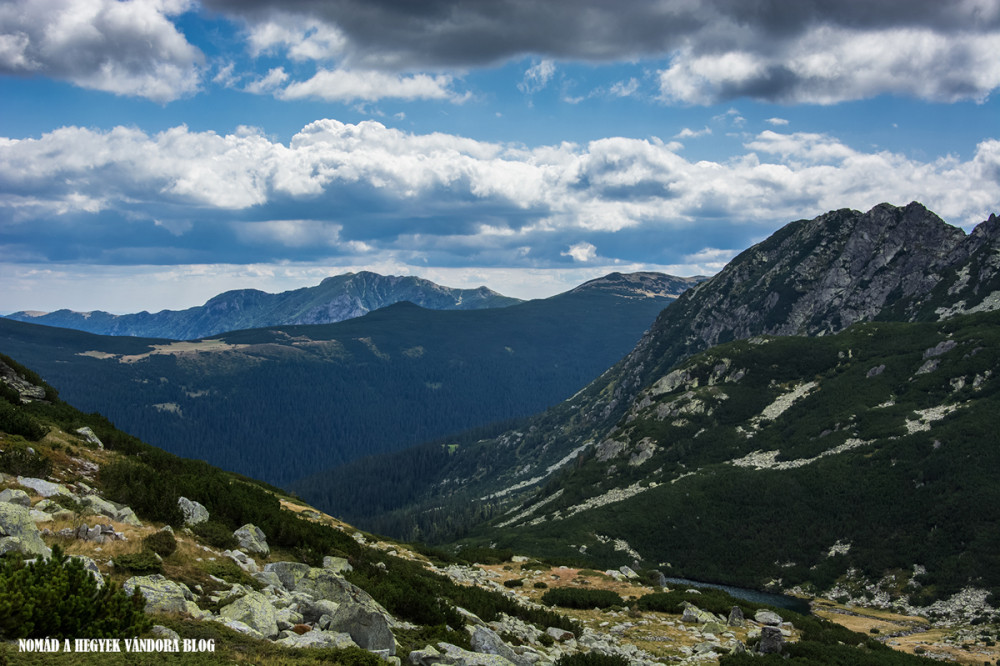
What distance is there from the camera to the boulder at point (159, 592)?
59.2ft

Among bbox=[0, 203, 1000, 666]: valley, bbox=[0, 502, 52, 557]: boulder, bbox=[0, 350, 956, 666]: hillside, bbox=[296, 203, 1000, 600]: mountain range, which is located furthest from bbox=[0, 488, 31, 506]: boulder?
bbox=[296, 203, 1000, 600]: mountain range

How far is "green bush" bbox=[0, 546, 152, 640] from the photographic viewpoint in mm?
14141

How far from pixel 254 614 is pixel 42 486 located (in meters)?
12.9

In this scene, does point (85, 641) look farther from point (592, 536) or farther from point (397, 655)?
point (592, 536)

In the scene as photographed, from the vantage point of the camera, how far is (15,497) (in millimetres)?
22516

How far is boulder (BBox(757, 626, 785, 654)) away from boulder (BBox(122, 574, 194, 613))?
104 feet

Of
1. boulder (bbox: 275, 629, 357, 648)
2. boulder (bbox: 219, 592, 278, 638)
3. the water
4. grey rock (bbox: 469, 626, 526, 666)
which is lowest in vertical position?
the water

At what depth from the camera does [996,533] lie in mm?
99438

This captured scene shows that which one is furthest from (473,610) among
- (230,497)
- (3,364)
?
(3,364)

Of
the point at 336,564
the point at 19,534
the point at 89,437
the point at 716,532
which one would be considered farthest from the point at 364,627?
the point at 716,532

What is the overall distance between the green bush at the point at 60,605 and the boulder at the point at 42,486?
10.2m

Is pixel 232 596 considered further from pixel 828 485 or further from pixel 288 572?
pixel 828 485

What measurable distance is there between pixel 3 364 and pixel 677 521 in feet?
437

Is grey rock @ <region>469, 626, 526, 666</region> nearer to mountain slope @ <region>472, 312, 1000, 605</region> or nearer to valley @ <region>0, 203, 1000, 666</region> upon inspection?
valley @ <region>0, 203, 1000, 666</region>
